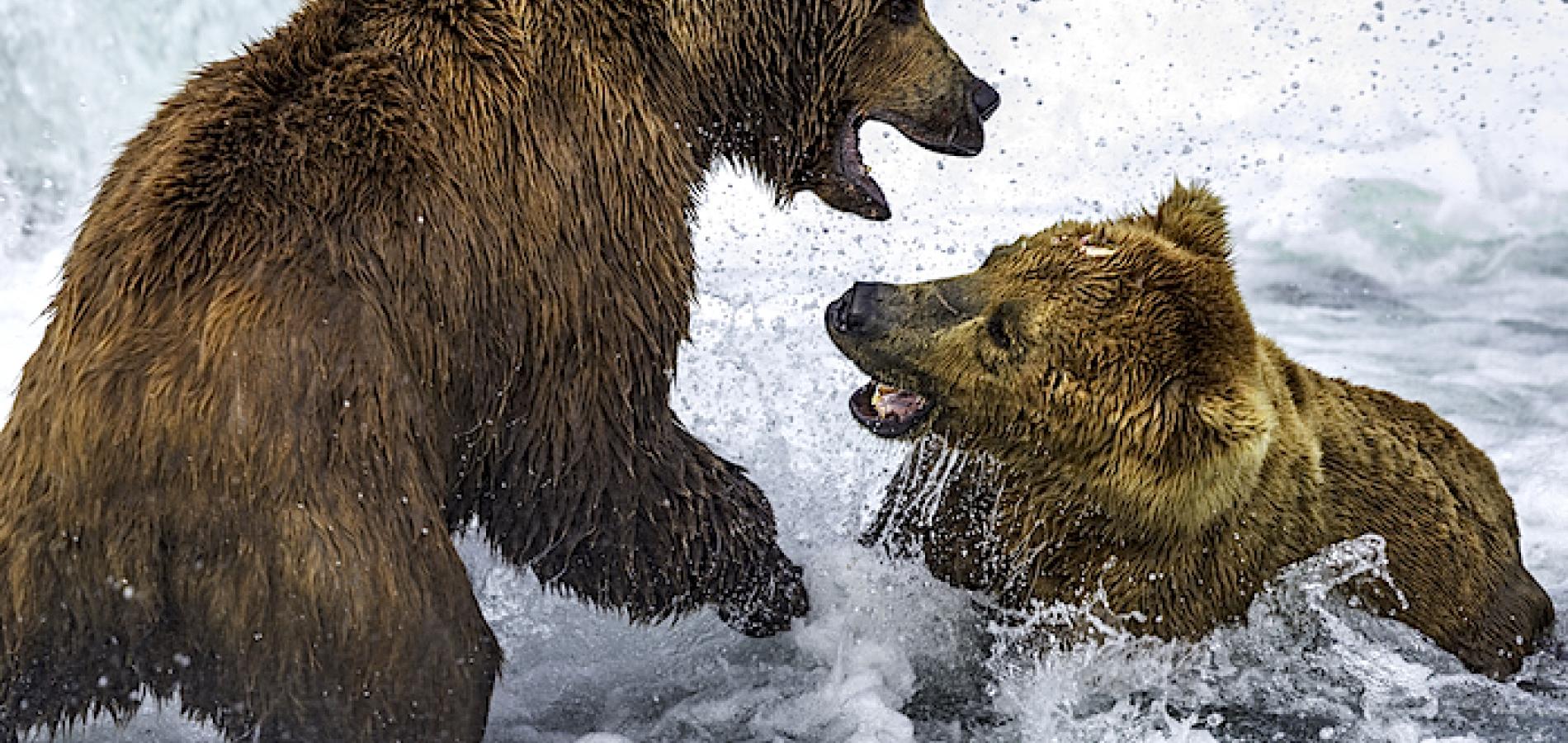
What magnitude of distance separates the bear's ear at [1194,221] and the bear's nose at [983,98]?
456 millimetres

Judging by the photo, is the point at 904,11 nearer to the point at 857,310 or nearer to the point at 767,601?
the point at 857,310

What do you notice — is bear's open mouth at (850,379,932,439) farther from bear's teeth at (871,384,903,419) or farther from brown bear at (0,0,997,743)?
brown bear at (0,0,997,743)

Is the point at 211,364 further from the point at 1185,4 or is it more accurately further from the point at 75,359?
the point at 1185,4

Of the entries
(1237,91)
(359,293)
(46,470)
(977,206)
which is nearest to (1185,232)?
(359,293)

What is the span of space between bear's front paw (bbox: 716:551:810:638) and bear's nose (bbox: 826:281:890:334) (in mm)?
599

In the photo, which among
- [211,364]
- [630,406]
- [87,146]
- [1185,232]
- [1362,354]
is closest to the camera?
[211,364]

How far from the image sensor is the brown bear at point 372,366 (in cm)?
315

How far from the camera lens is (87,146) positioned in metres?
9.63

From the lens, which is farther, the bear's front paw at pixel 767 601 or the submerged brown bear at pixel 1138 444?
the bear's front paw at pixel 767 601

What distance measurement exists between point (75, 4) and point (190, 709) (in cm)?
742

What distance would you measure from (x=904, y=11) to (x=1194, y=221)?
Answer: 835 mm

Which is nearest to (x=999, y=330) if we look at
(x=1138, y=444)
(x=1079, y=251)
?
(x=1079, y=251)

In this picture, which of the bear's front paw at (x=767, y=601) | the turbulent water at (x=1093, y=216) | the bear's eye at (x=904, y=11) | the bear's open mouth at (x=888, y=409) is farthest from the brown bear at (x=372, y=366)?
the turbulent water at (x=1093, y=216)

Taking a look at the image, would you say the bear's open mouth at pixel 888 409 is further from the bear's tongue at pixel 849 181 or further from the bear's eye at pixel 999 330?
the bear's tongue at pixel 849 181
